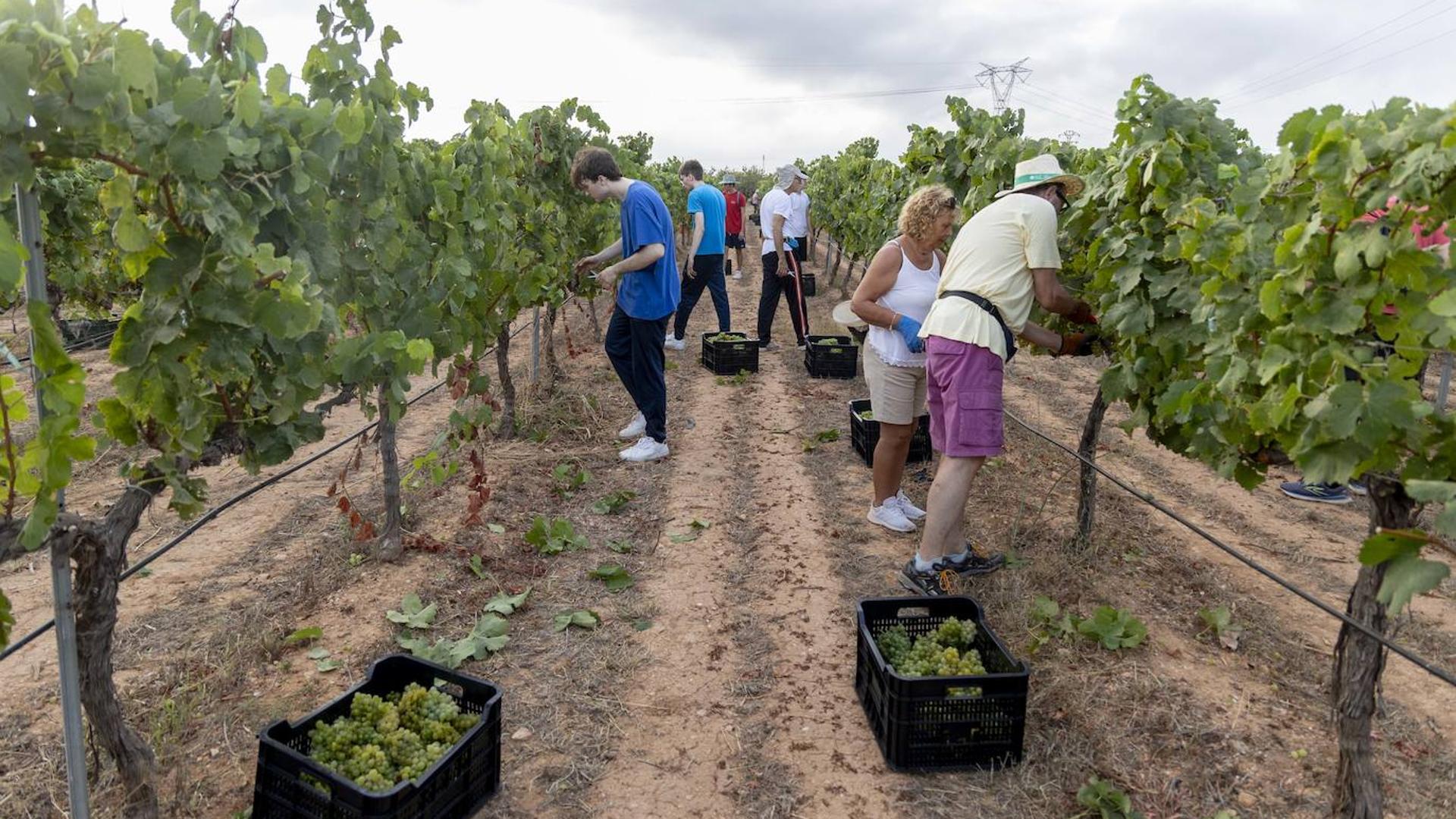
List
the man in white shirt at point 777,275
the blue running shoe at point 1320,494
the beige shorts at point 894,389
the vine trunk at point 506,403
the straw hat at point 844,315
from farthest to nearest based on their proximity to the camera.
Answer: the man in white shirt at point 777,275 → the vine trunk at point 506,403 → the blue running shoe at point 1320,494 → the straw hat at point 844,315 → the beige shorts at point 894,389

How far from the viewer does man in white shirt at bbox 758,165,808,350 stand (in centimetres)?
881

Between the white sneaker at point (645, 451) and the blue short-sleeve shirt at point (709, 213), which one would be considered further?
the blue short-sleeve shirt at point (709, 213)

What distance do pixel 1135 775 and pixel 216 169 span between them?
2983 mm

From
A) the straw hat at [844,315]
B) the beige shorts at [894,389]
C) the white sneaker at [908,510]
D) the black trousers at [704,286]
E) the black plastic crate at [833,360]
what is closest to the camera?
the beige shorts at [894,389]

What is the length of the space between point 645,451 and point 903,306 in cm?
225

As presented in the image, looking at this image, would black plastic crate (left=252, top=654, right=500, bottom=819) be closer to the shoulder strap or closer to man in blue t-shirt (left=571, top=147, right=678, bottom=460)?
the shoulder strap

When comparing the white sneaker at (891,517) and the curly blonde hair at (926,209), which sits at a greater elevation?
the curly blonde hair at (926,209)

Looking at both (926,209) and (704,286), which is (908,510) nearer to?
(926,209)

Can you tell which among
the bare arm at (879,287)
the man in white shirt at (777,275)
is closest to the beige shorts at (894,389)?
the bare arm at (879,287)

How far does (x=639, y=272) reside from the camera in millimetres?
5316

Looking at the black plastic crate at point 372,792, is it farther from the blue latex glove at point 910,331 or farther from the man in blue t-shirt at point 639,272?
the man in blue t-shirt at point 639,272

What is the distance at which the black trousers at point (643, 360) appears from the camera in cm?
542

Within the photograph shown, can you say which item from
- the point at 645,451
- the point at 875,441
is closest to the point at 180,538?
the point at 645,451

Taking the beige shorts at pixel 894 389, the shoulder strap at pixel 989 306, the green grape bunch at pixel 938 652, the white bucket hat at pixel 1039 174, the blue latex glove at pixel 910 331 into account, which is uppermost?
the white bucket hat at pixel 1039 174
